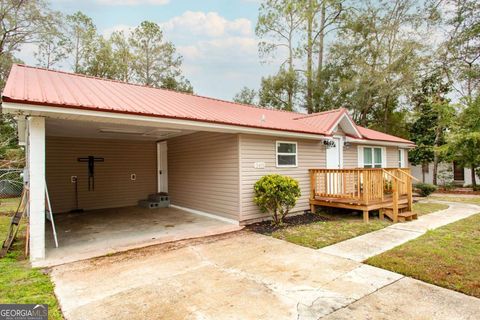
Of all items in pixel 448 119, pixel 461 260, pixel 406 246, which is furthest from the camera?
pixel 448 119

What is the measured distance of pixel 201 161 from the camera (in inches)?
338

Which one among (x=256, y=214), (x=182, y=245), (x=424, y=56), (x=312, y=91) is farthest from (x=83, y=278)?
(x=424, y=56)

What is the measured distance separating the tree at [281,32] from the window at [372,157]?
1169cm

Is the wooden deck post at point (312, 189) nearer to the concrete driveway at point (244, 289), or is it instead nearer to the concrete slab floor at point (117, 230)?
the concrete slab floor at point (117, 230)

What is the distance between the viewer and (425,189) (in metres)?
13.2

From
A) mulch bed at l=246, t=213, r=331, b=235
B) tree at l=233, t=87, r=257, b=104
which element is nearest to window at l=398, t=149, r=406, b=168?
mulch bed at l=246, t=213, r=331, b=235

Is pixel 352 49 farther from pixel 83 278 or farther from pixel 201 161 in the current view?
pixel 83 278

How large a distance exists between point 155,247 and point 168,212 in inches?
148

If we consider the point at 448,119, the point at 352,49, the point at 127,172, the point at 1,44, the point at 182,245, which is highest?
the point at 352,49

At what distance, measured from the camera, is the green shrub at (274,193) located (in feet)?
22.4

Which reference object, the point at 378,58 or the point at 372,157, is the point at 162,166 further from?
the point at 378,58

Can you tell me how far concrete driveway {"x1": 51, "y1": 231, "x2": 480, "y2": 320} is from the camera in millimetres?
2889

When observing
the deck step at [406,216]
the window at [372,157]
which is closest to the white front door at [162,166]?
the deck step at [406,216]

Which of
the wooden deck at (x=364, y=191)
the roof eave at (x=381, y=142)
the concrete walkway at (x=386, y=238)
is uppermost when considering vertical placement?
the roof eave at (x=381, y=142)
